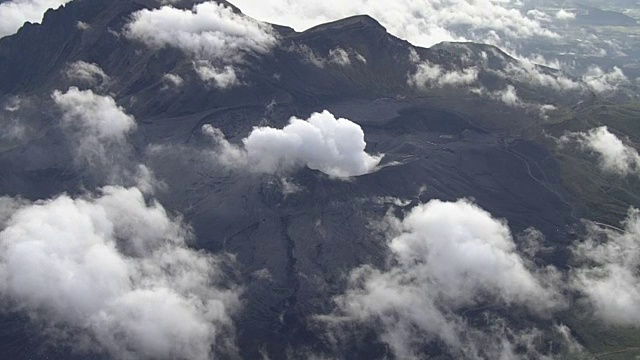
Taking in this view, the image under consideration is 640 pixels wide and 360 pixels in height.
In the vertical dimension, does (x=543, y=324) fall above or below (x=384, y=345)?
above

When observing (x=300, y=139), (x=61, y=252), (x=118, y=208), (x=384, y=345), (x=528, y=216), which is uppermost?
(x=300, y=139)

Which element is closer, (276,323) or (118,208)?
(276,323)

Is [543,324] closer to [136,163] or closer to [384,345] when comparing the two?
[384,345]

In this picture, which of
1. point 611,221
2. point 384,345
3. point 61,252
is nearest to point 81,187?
point 61,252

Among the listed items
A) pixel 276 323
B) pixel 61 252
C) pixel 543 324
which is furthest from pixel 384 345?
pixel 61 252

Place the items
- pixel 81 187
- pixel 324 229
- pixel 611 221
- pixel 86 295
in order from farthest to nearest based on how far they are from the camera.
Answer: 1. pixel 611 221
2. pixel 81 187
3. pixel 324 229
4. pixel 86 295

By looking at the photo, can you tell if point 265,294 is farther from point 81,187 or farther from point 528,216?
point 528,216

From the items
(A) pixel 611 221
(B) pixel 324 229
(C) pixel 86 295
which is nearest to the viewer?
(C) pixel 86 295

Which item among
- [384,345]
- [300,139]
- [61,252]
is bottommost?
[384,345]

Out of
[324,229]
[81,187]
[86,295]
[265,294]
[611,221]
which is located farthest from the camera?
[611,221]

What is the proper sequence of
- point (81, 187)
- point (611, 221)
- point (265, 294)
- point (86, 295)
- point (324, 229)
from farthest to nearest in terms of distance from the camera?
point (611, 221) < point (81, 187) < point (324, 229) < point (265, 294) < point (86, 295)
